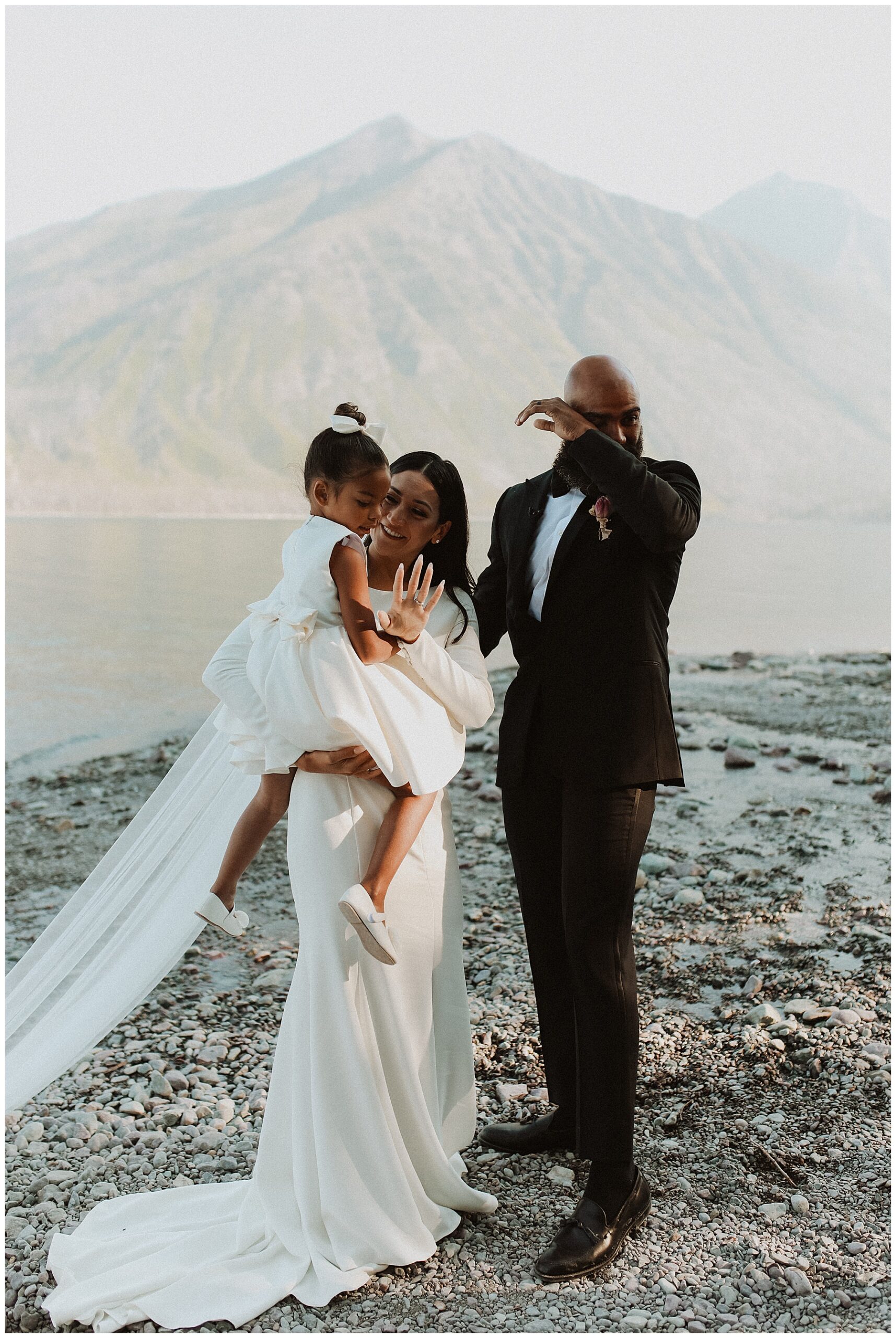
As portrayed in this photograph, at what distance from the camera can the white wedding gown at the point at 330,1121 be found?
2.60 m

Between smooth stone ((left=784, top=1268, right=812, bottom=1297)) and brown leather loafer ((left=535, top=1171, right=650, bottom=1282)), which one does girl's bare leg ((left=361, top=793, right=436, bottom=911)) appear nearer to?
brown leather loafer ((left=535, top=1171, right=650, bottom=1282))

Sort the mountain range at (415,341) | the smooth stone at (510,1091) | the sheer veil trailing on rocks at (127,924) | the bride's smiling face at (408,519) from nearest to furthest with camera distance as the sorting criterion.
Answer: the bride's smiling face at (408,519) → the sheer veil trailing on rocks at (127,924) → the smooth stone at (510,1091) → the mountain range at (415,341)

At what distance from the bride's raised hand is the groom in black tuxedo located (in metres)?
0.39

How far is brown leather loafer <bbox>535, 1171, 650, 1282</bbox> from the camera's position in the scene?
2.65 m

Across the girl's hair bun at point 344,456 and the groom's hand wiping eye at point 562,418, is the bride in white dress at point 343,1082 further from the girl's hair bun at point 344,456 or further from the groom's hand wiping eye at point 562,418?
the groom's hand wiping eye at point 562,418

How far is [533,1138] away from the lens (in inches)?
128

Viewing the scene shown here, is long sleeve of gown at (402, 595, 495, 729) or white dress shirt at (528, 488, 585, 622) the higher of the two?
white dress shirt at (528, 488, 585, 622)

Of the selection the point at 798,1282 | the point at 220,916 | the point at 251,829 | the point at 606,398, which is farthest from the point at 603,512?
the point at 798,1282

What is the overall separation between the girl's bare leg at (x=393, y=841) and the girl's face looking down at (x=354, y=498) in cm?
68

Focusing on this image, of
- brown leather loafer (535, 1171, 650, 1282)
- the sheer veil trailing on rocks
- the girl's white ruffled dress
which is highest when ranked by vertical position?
the girl's white ruffled dress

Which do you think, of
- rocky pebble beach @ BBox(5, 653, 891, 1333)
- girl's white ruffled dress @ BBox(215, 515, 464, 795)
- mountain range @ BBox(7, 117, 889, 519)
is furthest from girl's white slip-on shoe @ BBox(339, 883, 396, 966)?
mountain range @ BBox(7, 117, 889, 519)

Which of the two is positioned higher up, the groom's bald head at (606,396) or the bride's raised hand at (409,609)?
the groom's bald head at (606,396)

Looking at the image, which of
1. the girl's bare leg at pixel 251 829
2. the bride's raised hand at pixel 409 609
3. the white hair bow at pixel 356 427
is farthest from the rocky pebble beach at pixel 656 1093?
the white hair bow at pixel 356 427

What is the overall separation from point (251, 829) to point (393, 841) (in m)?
0.47
